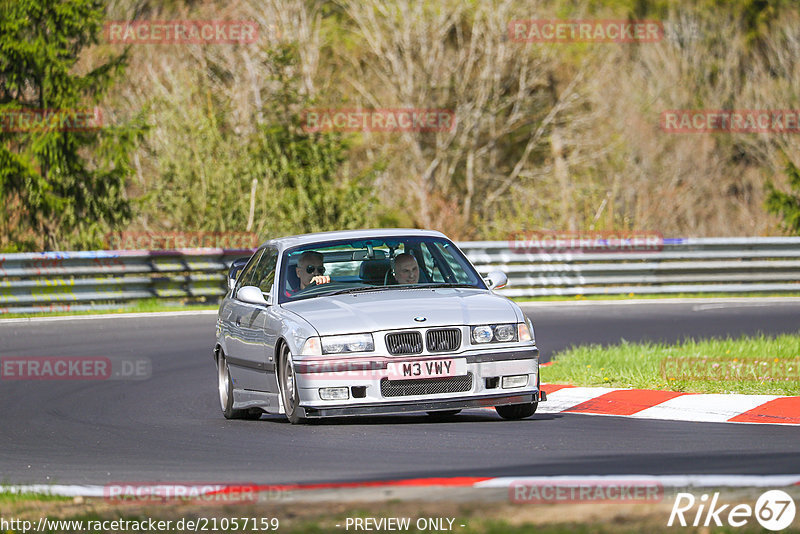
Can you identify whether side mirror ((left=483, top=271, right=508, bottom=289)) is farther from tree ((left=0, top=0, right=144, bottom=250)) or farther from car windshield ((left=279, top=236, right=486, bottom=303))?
tree ((left=0, top=0, right=144, bottom=250))

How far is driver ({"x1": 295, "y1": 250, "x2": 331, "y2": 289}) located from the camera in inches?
448

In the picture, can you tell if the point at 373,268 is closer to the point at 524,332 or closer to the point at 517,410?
the point at 524,332

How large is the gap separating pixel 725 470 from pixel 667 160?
4172 cm

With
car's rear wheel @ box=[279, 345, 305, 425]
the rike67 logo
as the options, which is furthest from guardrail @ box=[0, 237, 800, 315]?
the rike67 logo

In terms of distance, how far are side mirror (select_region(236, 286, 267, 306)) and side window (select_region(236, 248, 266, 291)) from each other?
116cm

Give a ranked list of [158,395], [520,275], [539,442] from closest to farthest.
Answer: [539,442] < [158,395] < [520,275]

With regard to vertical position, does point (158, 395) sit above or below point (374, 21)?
below

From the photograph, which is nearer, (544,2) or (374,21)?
(374,21)

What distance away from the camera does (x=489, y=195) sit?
45844 mm

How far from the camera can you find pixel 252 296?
36.7 ft

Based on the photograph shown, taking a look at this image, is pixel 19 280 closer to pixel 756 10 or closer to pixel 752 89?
pixel 752 89

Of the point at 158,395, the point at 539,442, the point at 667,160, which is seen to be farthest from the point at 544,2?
the point at 539,442

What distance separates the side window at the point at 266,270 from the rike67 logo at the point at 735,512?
19.7 feet

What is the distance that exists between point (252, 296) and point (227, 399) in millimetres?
1089
